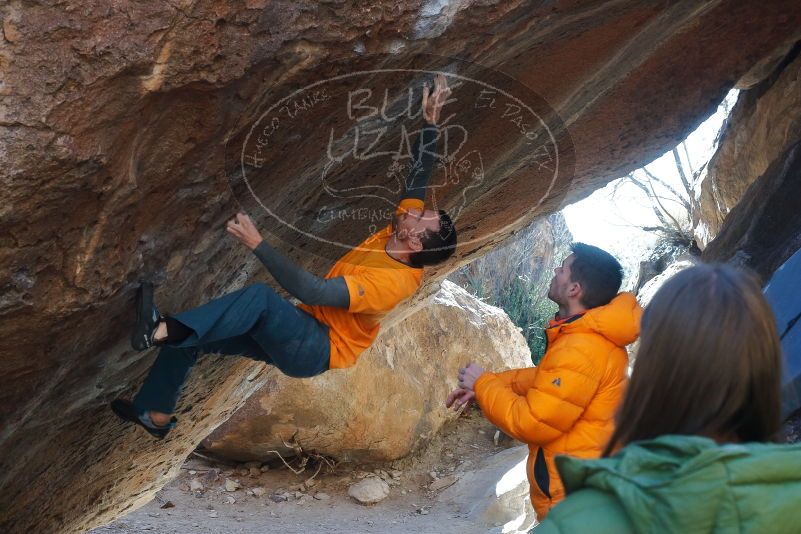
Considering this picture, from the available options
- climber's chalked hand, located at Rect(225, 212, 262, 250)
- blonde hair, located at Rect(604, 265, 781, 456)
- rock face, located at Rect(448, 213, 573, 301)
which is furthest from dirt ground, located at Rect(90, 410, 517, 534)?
blonde hair, located at Rect(604, 265, 781, 456)

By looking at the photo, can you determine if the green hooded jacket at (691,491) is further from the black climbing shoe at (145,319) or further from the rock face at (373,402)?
the rock face at (373,402)

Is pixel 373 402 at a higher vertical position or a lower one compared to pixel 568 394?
lower

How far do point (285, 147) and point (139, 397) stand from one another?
1.19 meters

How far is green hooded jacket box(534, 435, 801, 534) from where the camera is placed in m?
1.12

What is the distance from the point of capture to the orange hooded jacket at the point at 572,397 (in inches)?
108

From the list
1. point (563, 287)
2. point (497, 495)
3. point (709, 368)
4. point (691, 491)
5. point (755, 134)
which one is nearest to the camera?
point (691, 491)

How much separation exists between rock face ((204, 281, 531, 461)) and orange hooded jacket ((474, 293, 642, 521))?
5.23 metres

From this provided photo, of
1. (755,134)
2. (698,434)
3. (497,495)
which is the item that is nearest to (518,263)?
(497,495)

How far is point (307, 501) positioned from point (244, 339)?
17.2 ft

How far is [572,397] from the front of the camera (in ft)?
9.01

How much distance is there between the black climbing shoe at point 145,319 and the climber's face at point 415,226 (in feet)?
3.26

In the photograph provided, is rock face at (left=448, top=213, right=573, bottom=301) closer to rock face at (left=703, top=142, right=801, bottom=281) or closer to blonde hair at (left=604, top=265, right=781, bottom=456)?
rock face at (left=703, top=142, right=801, bottom=281)

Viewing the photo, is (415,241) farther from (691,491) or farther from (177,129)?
(691,491)

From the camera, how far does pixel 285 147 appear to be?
10.1 feet
